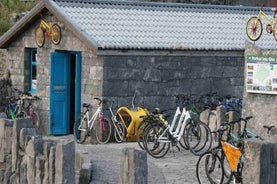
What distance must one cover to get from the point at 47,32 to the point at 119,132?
13.3ft

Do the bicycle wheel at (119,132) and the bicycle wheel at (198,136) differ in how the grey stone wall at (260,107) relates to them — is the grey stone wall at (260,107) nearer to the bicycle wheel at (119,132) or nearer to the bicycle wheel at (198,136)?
the bicycle wheel at (198,136)

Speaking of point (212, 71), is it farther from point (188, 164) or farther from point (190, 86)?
point (188, 164)

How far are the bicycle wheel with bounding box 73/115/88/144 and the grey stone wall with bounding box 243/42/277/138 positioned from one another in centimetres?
497

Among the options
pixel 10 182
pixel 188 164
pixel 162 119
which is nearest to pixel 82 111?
pixel 162 119

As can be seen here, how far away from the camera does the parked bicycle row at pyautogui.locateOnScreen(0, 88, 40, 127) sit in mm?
19158

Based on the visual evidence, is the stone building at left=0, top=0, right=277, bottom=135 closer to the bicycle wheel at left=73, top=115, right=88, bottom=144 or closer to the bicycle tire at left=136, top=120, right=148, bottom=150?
the bicycle wheel at left=73, top=115, right=88, bottom=144

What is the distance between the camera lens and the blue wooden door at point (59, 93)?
62.0 ft

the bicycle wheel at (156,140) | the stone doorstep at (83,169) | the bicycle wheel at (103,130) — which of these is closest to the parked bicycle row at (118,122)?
the bicycle wheel at (103,130)

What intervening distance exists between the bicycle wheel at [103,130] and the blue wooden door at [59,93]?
82.9 inches

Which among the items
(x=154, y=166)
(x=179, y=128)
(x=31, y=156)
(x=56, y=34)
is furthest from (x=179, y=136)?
(x=56, y=34)

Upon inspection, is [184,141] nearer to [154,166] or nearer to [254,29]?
[154,166]

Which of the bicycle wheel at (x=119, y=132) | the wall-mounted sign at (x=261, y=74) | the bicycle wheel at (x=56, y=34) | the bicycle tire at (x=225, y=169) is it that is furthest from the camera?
the bicycle wheel at (x=56, y=34)

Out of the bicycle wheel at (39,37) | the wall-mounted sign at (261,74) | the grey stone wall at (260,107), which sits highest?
the bicycle wheel at (39,37)

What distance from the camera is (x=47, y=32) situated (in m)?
19.3
